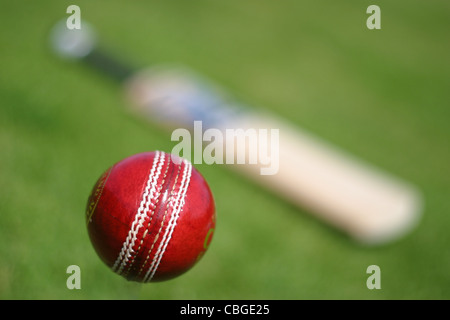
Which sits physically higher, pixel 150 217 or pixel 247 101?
pixel 247 101

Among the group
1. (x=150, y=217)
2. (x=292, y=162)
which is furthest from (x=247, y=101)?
(x=150, y=217)

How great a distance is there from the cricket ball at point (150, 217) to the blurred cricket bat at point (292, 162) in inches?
76.6

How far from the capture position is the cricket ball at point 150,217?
1858 millimetres

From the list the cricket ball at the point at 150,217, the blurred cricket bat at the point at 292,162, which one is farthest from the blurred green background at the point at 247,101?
the cricket ball at the point at 150,217

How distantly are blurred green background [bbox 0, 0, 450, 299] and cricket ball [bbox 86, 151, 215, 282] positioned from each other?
31.3 inches

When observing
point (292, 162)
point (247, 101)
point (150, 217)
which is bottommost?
point (150, 217)

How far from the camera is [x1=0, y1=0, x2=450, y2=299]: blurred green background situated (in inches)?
115

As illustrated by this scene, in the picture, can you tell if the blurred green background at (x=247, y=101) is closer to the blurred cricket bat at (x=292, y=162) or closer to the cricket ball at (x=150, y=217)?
the blurred cricket bat at (x=292, y=162)

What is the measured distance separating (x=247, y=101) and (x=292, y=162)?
1.82 meters

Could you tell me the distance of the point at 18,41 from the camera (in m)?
5.24

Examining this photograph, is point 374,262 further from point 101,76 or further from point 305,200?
point 101,76

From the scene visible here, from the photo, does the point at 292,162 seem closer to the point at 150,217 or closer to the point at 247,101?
the point at 247,101

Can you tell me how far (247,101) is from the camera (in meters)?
5.64
